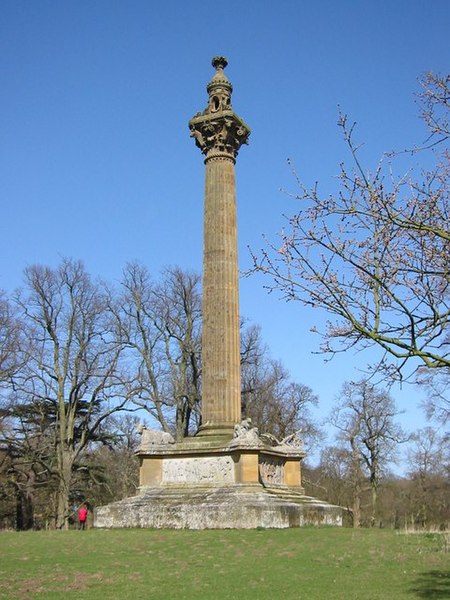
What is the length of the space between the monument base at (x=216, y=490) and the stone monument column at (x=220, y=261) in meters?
1.13

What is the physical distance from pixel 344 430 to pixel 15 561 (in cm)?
3286

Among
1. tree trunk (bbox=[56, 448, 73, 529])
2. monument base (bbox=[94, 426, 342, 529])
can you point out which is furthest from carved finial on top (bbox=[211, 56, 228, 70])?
tree trunk (bbox=[56, 448, 73, 529])

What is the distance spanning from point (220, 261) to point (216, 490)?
7291 mm

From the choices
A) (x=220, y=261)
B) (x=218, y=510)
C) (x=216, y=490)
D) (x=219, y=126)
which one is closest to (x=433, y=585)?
(x=218, y=510)

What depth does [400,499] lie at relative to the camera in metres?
54.7

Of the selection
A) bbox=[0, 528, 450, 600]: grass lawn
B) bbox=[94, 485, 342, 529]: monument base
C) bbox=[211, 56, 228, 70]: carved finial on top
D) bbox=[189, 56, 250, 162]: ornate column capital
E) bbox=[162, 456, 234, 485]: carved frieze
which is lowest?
bbox=[0, 528, 450, 600]: grass lawn

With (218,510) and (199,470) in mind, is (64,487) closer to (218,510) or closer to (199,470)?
(199,470)

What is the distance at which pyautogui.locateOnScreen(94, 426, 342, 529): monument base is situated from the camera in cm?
1728

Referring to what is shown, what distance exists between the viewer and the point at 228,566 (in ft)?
37.4

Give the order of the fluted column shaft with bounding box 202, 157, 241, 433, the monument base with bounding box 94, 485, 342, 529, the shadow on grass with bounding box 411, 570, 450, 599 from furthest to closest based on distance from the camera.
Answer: the fluted column shaft with bounding box 202, 157, 241, 433, the monument base with bounding box 94, 485, 342, 529, the shadow on grass with bounding box 411, 570, 450, 599

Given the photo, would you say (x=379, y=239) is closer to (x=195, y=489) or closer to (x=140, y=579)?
(x=140, y=579)

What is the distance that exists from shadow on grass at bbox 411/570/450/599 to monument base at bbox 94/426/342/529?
7.06 metres

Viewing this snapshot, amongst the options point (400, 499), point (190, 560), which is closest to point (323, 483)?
point (400, 499)

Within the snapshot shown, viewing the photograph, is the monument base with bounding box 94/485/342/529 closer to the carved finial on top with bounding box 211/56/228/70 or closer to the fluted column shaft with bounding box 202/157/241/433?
the fluted column shaft with bounding box 202/157/241/433
